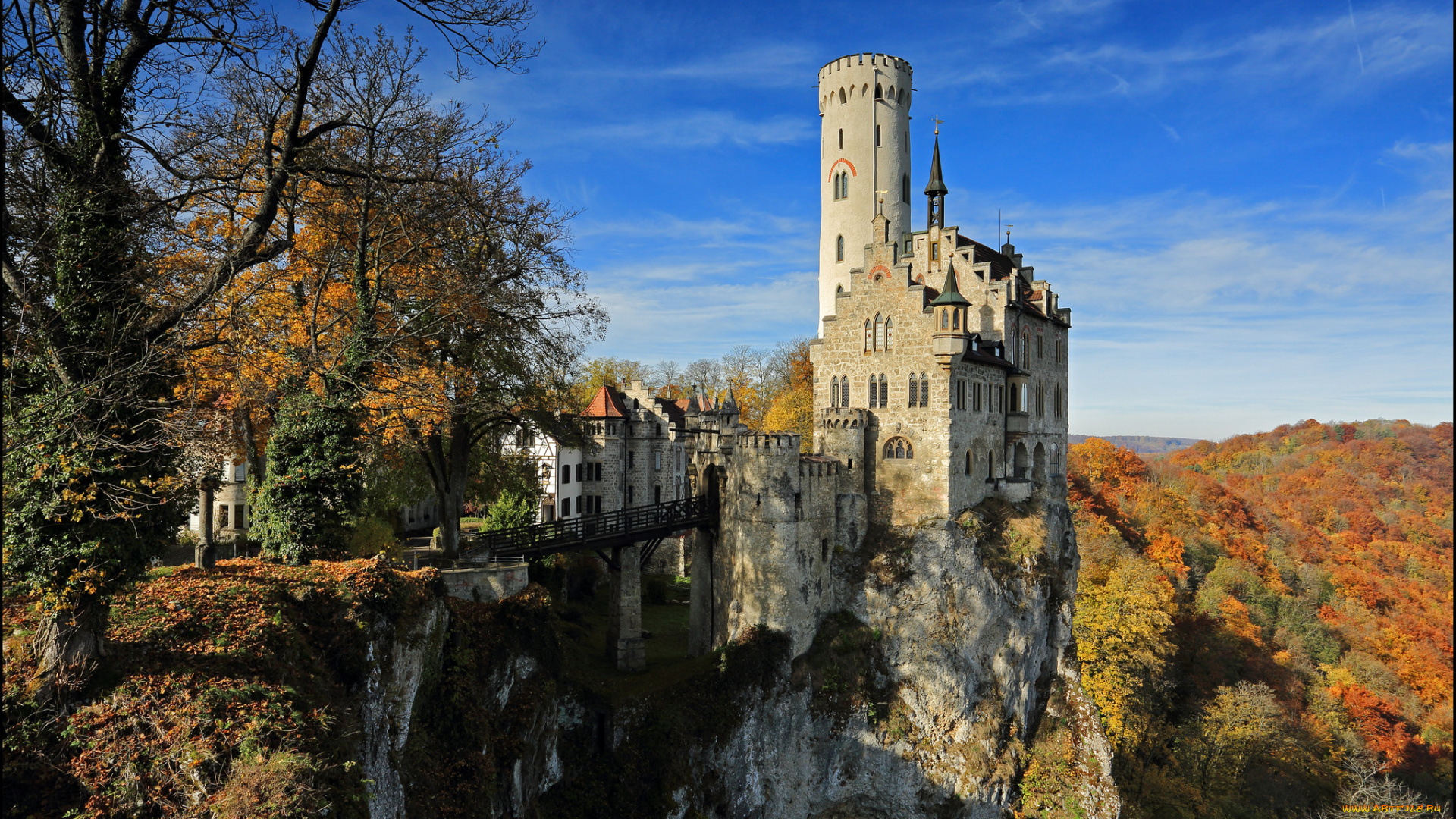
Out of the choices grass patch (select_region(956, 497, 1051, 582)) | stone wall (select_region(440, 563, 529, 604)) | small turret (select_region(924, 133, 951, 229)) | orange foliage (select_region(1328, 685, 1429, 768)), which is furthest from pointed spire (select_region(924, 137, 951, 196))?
orange foliage (select_region(1328, 685, 1429, 768))

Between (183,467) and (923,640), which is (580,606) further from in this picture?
(183,467)

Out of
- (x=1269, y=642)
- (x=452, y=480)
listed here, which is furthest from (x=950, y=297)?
(x=1269, y=642)

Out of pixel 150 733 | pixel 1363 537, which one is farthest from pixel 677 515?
pixel 1363 537

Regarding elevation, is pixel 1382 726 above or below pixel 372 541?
below

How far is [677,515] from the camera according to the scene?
30.9 metres

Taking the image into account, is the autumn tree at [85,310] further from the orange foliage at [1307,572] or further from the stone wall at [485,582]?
the orange foliage at [1307,572]

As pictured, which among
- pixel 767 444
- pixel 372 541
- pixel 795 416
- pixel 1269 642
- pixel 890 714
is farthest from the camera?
pixel 1269 642

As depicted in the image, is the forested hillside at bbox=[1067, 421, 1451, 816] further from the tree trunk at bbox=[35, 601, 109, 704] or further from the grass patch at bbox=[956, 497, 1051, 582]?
the tree trunk at bbox=[35, 601, 109, 704]

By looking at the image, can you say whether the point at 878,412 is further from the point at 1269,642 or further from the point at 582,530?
the point at 1269,642

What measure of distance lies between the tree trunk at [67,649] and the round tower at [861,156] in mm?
35127

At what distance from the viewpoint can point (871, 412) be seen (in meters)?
34.7

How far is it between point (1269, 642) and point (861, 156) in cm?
4757

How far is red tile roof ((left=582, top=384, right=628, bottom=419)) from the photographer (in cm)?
4103

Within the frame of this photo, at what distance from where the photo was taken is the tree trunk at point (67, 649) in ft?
33.3
